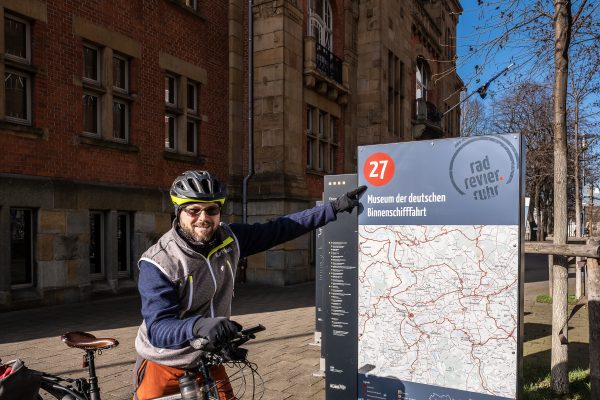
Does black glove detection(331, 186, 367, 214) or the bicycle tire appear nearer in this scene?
the bicycle tire

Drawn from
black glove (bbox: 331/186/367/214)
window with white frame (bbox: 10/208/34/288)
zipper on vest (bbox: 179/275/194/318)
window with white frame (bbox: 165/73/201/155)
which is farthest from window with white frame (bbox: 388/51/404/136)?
zipper on vest (bbox: 179/275/194/318)

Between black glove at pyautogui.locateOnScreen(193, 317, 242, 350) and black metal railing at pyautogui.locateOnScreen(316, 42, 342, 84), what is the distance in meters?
13.9

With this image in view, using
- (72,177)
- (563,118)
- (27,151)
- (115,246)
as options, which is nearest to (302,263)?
(115,246)

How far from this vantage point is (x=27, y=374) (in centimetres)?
279

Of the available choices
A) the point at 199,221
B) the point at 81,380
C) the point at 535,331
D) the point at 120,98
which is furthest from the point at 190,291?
the point at 120,98

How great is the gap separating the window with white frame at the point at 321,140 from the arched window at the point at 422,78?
12039 millimetres

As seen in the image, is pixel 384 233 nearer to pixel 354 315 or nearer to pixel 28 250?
pixel 354 315

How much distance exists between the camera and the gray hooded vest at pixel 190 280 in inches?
93.0

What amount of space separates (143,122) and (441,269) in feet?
30.4

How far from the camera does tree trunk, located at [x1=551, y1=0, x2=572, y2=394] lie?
4773mm

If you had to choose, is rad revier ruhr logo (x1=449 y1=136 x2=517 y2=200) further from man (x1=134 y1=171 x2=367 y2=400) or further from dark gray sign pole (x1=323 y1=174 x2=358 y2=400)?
man (x1=134 y1=171 x2=367 y2=400)

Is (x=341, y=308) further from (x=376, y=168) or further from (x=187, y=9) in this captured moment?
(x=187, y=9)

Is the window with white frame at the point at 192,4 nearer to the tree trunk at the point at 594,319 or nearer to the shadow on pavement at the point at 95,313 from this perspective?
the shadow on pavement at the point at 95,313

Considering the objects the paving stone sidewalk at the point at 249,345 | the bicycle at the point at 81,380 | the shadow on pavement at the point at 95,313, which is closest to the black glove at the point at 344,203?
the bicycle at the point at 81,380
